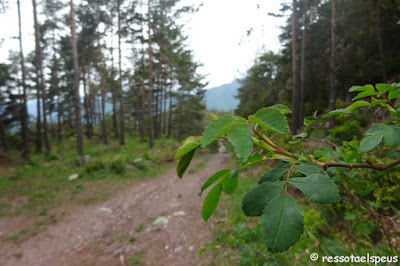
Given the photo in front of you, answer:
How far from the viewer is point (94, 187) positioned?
7.51 meters

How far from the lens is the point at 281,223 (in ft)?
1.20

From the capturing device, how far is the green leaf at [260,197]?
413mm

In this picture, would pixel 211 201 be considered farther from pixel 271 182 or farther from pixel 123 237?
pixel 123 237

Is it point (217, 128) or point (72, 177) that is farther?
point (72, 177)

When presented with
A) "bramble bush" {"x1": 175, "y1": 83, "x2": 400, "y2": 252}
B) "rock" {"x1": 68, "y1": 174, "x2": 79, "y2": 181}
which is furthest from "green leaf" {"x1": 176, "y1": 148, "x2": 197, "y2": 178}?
"rock" {"x1": 68, "y1": 174, "x2": 79, "y2": 181}

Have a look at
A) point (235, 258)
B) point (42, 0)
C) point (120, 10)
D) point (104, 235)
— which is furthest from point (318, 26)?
point (42, 0)

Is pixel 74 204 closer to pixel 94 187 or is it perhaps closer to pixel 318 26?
pixel 94 187

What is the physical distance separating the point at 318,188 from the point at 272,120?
0.16m

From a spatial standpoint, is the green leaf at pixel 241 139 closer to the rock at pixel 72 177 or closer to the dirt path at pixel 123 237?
the dirt path at pixel 123 237

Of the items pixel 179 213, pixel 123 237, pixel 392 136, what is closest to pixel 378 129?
pixel 392 136

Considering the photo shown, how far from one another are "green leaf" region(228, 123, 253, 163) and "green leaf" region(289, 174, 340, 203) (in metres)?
0.13

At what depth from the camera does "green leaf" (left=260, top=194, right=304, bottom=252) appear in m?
0.35

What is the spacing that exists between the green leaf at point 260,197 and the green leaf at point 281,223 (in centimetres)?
3

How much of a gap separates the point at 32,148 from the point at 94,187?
10345mm
